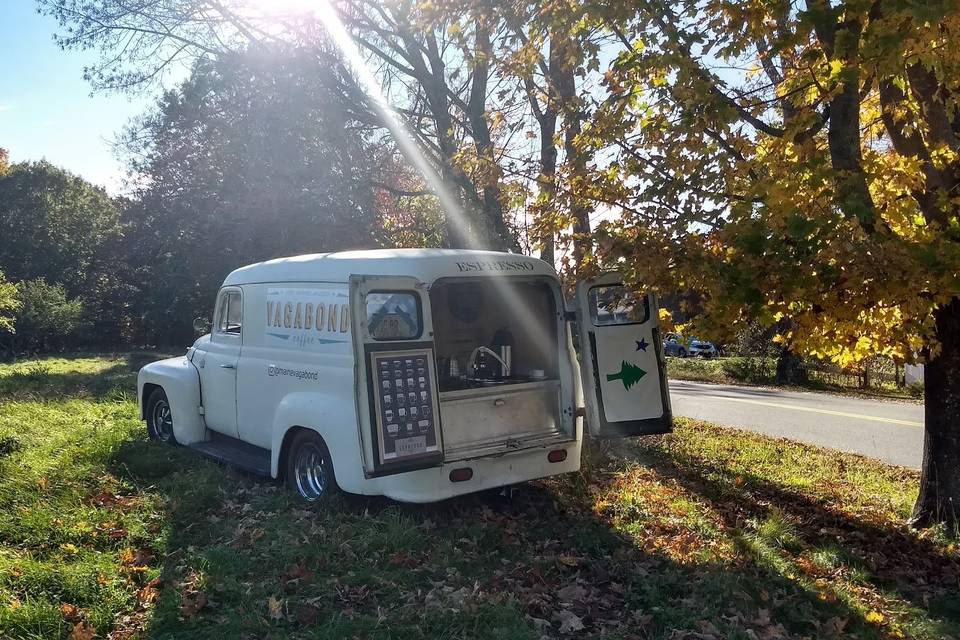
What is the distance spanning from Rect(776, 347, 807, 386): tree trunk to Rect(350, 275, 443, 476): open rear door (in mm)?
19934

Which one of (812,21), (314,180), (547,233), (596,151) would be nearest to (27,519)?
(547,233)

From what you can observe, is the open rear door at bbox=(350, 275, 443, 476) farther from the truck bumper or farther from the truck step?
the truck step

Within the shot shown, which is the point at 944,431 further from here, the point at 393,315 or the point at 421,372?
the point at 393,315

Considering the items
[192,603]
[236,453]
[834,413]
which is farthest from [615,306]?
[834,413]

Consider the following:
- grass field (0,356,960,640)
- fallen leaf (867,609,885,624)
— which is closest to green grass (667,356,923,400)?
grass field (0,356,960,640)

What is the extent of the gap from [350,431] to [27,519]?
2.47 meters

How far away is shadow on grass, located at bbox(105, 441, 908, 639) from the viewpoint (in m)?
4.16

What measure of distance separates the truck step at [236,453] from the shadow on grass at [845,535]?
13.6 ft

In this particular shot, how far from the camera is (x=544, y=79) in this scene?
29.8 feet

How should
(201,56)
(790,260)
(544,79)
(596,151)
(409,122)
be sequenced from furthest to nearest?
(201,56) < (409,122) < (544,79) < (596,151) < (790,260)

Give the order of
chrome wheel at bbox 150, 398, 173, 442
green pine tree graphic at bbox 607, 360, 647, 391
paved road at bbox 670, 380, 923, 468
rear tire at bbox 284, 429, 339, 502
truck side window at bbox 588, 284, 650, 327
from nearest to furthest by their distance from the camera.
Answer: rear tire at bbox 284, 429, 339, 502, truck side window at bbox 588, 284, 650, 327, green pine tree graphic at bbox 607, 360, 647, 391, chrome wheel at bbox 150, 398, 173, 442, paved road at bbox 670, 380, 923, 468

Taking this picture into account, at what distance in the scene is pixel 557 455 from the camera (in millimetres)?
6219

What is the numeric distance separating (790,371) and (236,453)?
20.0m

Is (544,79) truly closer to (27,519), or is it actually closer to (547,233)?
(547,233)
